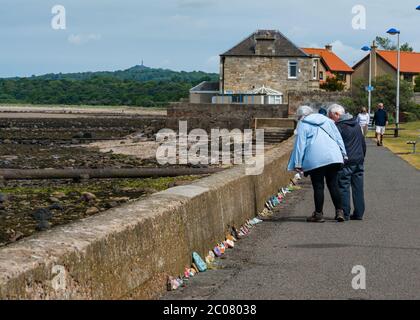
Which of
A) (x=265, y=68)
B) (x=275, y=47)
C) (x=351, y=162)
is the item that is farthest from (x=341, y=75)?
(x=351, y=162)

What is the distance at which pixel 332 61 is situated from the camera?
385ft

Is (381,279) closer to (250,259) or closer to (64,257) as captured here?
(250,259)

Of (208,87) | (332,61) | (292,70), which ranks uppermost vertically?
(332,61)

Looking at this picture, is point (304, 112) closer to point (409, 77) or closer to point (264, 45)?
point (264, 45)

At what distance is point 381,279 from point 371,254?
1.49 meters

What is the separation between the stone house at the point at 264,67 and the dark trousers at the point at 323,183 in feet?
230

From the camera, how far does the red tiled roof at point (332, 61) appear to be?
115m

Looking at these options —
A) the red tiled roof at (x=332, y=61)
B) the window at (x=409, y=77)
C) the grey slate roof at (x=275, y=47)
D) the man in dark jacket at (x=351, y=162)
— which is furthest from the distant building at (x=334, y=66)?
the man in dark jacket at (x=351, y=162)

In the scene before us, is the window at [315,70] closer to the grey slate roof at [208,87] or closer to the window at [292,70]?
the window at [292,70]

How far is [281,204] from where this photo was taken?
15594mm

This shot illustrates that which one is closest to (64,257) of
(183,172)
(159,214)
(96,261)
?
(96,261)

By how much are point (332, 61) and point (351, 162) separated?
106 meters

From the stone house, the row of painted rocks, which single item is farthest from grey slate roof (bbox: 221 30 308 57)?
the row of painted rocks

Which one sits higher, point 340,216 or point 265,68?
point 265,68
